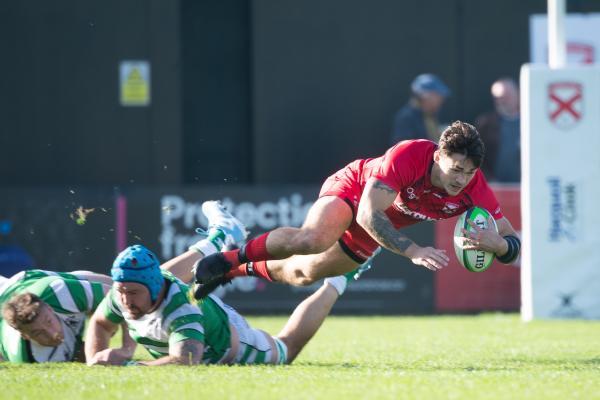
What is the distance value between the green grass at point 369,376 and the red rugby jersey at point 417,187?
1138 millimetres

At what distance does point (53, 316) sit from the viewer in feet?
27.4

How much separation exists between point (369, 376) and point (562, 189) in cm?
716

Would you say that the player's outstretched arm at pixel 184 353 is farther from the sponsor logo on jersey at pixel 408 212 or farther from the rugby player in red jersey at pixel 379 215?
the sponsor logo on jersey at pixel 408 212

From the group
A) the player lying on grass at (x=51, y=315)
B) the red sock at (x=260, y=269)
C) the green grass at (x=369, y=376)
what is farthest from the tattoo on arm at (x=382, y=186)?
the player lying on grass at (x=51, y=315)

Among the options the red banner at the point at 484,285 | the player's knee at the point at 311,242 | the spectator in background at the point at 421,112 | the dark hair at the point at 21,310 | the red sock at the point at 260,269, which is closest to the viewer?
the dark hair at the point at 21,310

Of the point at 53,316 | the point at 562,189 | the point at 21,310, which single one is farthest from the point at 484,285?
the point at 21,310

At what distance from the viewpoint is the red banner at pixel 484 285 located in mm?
15062

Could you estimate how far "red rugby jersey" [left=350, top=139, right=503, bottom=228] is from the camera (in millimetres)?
8711

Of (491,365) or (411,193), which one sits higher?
(411,193)

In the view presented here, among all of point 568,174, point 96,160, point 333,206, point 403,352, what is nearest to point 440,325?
point 568,174

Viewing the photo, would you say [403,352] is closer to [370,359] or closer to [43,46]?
[370,359]

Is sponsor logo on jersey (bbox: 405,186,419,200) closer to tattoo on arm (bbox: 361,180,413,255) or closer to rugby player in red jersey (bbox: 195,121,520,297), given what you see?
rugby player in red jersey (bbox: 195,121,520,297)

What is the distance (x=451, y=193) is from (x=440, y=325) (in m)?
5.04

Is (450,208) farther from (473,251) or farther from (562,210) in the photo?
(562,210)
